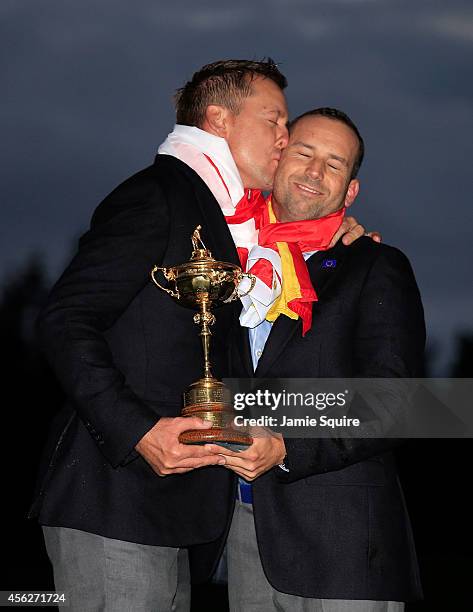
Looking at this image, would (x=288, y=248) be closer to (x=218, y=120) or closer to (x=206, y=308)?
(x=206, y=308)

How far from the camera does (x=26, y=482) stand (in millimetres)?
18719

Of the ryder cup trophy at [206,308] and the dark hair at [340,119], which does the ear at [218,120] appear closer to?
the dark hair at [340,119]

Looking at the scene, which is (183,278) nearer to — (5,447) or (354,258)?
(354,258)

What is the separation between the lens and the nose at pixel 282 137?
15.9 feet

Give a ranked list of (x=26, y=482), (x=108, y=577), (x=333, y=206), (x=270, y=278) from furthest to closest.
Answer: (x=26, y=482) < (x=333, y=206) < (x=270, y=278) < (x=108, y=577)

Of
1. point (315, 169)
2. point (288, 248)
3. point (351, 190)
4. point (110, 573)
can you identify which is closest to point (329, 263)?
point (288, 248)

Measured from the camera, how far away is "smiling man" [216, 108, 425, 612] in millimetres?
4094

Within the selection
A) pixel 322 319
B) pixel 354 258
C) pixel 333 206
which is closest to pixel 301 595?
pixel 322 319

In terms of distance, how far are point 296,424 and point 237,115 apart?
1411 mm

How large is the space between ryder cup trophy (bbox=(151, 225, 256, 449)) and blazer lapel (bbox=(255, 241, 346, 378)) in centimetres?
24

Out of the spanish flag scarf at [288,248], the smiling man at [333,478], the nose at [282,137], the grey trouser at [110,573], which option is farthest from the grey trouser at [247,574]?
the nose at [282,137]

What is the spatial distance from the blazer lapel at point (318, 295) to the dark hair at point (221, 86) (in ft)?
2.49

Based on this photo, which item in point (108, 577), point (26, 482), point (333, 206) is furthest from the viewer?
point (26, 482)

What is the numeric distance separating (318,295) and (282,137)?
82 cm
